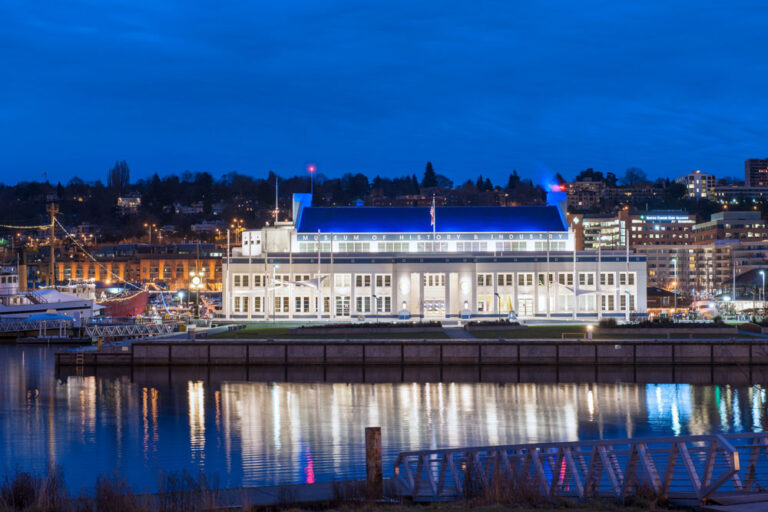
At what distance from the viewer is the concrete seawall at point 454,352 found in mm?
71000

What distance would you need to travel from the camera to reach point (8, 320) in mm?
112500

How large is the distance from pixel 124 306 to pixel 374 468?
396 feet

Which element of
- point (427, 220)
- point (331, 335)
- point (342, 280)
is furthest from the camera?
point (427, 220)

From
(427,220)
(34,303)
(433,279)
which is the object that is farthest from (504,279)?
(34,303)

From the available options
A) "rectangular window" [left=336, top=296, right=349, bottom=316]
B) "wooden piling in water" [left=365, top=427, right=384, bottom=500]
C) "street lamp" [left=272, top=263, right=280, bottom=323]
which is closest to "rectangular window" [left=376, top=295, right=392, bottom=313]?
"rectangular window" [left=336, top=296, right=349, bottom=316]

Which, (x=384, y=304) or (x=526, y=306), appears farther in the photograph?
(x=384, y=304)

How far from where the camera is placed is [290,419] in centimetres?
4862

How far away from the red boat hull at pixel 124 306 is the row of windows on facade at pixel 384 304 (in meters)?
40.6

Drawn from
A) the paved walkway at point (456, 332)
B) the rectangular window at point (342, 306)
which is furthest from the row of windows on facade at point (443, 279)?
the paved walkway at point (456, 332)

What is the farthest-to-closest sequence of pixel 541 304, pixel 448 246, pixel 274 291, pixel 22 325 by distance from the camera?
pixel 448 246
pixel 22 325
pixel 541 304
pixel 274 291

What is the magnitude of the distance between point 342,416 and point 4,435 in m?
16.7

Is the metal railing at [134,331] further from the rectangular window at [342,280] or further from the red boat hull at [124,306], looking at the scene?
the red boat hull at [124,306]

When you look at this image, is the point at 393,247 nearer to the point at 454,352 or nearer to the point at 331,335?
the point at 331,335

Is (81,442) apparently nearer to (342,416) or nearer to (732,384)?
(342,416)
